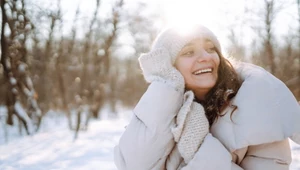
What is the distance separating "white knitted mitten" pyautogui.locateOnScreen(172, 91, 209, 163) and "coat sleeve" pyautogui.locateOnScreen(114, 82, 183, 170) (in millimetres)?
65

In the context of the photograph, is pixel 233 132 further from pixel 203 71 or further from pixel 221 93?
pixel 203 71

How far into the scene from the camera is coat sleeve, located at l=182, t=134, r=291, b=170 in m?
1.67

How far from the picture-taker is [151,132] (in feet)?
5.84

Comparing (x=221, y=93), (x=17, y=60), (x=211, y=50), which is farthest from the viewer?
(x=17, y=60)

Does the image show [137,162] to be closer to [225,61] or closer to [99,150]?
[225,61]

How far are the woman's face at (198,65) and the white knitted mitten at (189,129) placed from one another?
0.43 feet

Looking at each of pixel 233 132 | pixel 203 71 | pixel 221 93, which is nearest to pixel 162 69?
pixel 203 71

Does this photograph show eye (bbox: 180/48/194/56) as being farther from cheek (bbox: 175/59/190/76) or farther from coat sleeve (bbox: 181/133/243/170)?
coat sleeve (bbox: 181/133/243/170)

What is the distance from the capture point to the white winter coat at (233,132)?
5.51 feet

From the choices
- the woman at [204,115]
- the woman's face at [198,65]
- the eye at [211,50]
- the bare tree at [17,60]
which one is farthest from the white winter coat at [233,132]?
the bare tree at [17,60]

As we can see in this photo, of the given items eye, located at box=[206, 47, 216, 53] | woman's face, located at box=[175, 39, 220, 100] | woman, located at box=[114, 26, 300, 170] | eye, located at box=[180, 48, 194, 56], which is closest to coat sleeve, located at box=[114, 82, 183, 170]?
woman, located at box=[114, 26, 300, 170]

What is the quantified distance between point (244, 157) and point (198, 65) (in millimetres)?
552

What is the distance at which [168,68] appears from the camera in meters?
1.94

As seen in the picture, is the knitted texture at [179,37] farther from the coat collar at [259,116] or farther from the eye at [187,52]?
the coat collar at [259,116]
